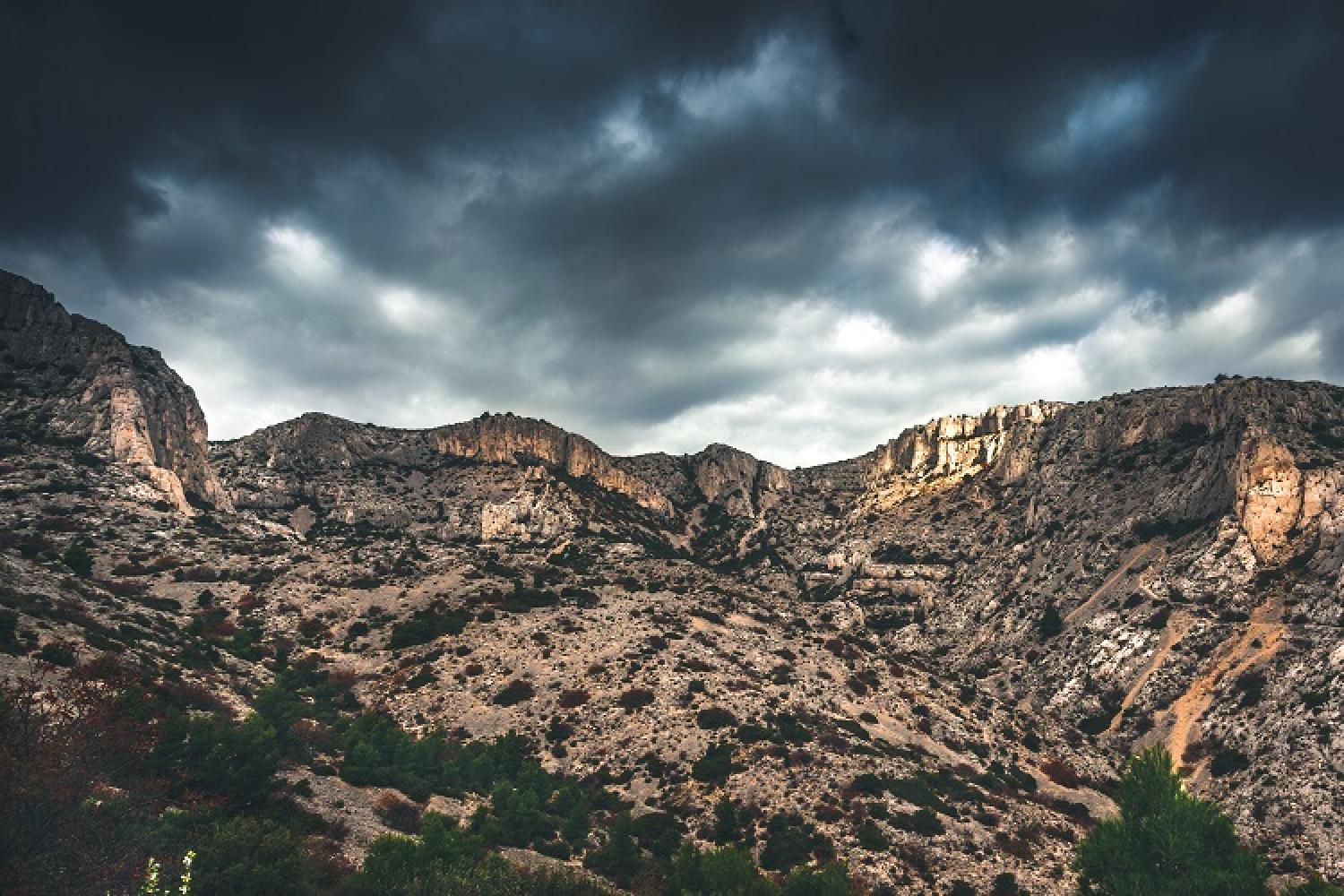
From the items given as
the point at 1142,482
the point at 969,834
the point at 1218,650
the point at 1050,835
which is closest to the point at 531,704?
the point at 969,834

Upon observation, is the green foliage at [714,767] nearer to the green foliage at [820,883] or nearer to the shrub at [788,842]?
the shrub at [788,842]

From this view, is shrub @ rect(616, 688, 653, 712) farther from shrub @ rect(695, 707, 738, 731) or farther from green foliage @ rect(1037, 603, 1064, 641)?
green foliage @ rect(1037, 603, 1064, 641)

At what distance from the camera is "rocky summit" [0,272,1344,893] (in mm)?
45625

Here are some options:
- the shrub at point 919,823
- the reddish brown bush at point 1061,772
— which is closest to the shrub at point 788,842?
the shrub at point 919,823

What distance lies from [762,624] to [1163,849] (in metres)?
55.6

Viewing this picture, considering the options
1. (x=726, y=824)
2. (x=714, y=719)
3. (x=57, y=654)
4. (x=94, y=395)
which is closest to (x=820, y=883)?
(x=726, y=824)

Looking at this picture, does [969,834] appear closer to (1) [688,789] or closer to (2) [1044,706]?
(1) [688,789]

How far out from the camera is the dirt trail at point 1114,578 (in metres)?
93.8

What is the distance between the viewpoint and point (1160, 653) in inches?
3095

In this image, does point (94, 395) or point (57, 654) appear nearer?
point (57, 654)

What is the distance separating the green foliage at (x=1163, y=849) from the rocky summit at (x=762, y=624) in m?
8.45

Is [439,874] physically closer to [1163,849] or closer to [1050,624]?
[1163,849]

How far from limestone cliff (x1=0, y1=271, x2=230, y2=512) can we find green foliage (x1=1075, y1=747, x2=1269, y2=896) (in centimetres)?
11591

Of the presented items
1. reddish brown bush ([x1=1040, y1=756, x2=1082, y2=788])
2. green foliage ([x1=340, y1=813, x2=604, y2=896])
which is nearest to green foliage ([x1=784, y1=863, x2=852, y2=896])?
green foliage ([x1=340, y1=813, x2=604, y2=896])
